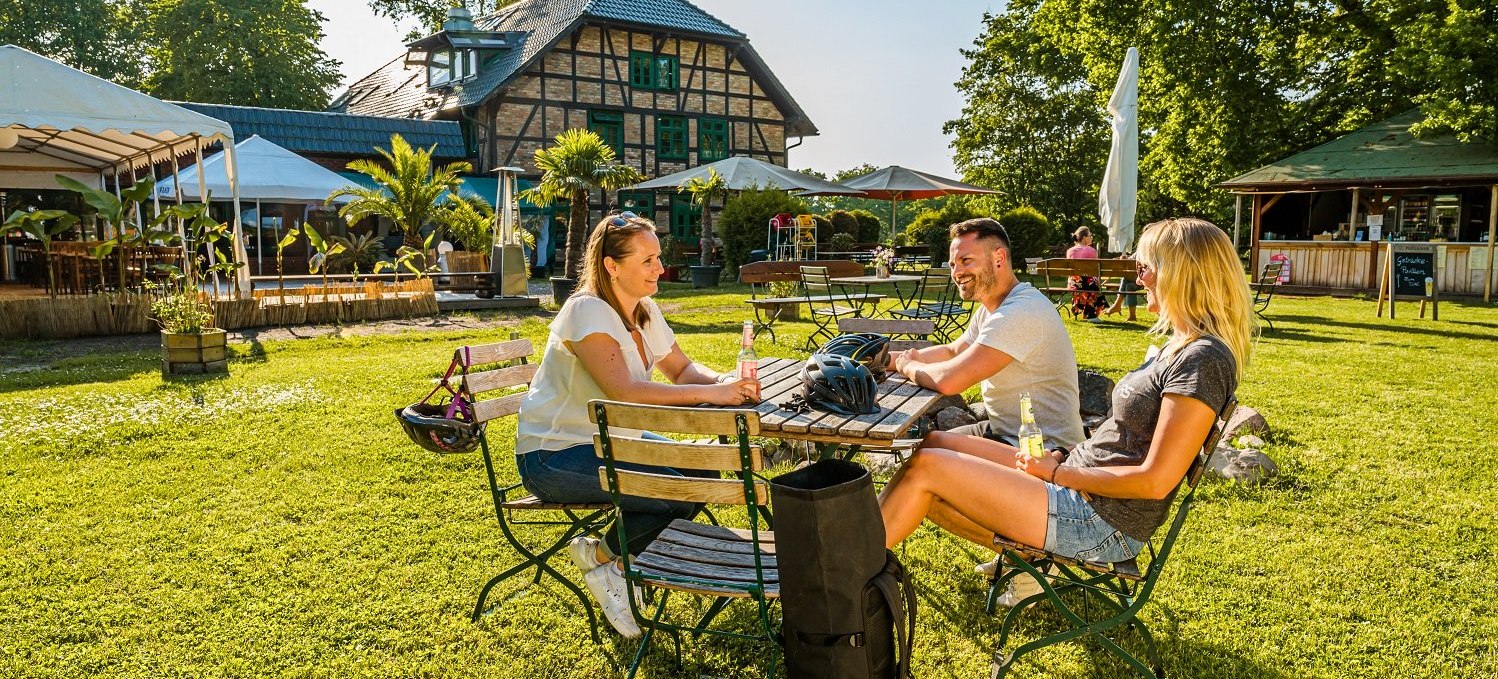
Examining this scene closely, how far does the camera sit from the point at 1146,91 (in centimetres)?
2414

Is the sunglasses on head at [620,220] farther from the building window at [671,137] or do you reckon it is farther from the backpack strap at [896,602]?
the building window at [671,137]

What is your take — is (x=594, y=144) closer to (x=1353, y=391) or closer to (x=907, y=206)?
(x=1353, y=391)

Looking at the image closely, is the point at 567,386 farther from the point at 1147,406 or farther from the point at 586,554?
the point at 1147,406

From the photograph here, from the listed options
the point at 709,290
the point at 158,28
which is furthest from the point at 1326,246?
the point at 158,28

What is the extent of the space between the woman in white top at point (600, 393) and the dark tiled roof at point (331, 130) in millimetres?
24687

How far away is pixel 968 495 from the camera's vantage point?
9.90 ft

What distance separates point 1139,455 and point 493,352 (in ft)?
8.22

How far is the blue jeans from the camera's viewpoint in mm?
3184

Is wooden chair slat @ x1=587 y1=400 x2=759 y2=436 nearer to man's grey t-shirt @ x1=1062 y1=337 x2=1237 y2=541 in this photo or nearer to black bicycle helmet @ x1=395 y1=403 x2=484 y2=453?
man's grey t-shirt @ x1=1062 y1=337 x2=1237 y2=541

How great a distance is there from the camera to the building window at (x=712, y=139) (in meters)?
28.9

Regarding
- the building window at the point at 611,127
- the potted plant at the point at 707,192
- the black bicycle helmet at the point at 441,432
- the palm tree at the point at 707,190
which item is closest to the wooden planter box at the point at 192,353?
the black bicycle helmet at the point at 441,432

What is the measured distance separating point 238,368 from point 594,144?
1141 centimetres

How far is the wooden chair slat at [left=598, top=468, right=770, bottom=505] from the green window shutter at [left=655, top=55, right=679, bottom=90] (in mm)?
A: 26650

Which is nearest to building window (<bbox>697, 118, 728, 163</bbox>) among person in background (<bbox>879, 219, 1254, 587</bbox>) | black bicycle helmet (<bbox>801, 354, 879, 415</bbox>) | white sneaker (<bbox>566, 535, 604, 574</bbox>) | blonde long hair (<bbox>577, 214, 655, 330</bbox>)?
blonde long hair (<bbox>577, 214, 655, 330</bbox>)
